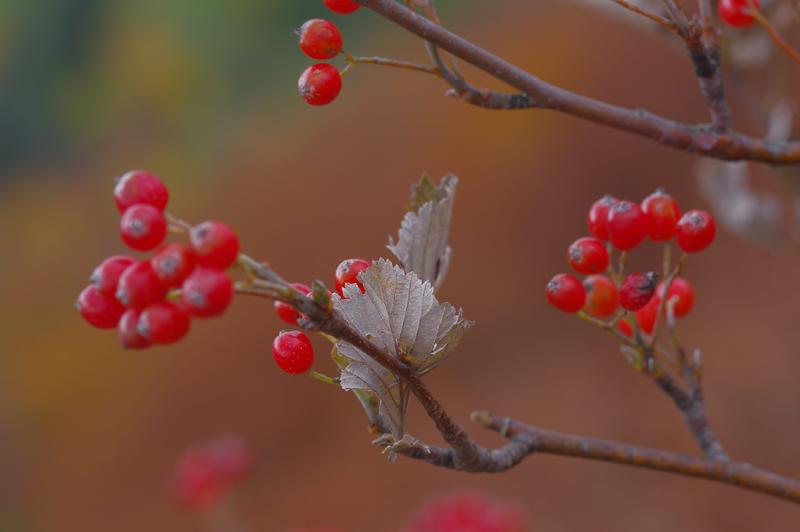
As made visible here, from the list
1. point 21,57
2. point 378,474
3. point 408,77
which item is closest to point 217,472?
point 378,474

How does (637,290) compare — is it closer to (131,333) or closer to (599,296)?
(599,296)

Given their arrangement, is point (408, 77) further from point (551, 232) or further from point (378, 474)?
point (378, 474)

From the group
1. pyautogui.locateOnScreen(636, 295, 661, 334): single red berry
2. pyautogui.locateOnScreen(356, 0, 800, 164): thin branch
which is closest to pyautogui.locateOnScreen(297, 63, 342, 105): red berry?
pyautogui.locateOnScreen(356, 0, 800, 164): thin branch

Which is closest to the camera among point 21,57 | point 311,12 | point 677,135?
point 677,135

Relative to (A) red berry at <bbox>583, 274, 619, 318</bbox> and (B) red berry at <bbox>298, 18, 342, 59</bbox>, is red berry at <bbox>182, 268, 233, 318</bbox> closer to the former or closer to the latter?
(B) red berry at <bbox>298, 18, 342, 59</bbox>

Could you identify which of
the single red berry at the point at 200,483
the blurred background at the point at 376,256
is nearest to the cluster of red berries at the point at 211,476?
the single red berry at the point at 200,483

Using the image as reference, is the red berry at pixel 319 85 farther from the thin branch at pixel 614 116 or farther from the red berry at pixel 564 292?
the red berry at pixel 564 292
